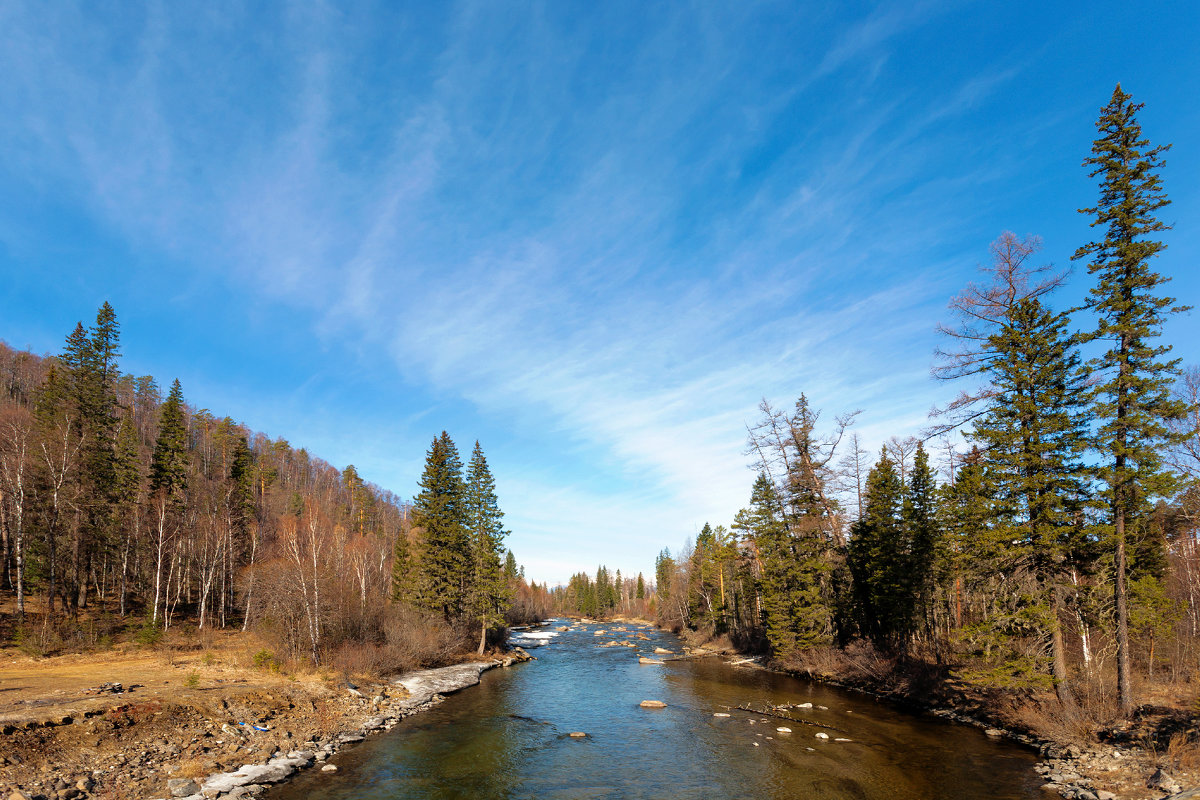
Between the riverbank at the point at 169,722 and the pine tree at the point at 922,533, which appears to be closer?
the riverbank at the point at 169,722

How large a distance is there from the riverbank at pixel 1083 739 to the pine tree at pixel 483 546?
1105 inches

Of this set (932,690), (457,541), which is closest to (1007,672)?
(932,690)

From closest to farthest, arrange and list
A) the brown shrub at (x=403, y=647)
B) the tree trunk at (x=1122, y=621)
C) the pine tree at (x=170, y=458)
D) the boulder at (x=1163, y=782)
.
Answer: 1. the boulder at (x=1163, y=782)
2. the tree trunk at (x=1122, y=621)
3. the brown shrub at (x=403, y=647)
4. the pine tree at (x=170, y=458)

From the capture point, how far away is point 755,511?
138 ft

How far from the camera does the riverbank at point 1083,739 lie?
13821 millimetres

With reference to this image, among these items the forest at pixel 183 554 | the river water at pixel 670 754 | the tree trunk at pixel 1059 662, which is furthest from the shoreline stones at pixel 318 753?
the tree trunk at pixel 1059 662

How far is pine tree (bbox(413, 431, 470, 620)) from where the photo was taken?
41.7m

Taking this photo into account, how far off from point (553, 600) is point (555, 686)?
145 meters

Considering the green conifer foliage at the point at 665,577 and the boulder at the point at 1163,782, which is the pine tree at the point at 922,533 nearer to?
the boulder at the point at 1163,782

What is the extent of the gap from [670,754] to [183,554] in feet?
156

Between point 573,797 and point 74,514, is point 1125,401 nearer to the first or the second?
point 573,797

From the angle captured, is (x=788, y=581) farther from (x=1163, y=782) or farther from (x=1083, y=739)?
(x=1163, y=782)

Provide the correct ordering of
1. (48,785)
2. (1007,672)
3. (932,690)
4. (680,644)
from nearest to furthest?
(48,785) → (1007,672) → (932,690) → (680,644)

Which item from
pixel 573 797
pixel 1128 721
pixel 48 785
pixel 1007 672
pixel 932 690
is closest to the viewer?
pixel 48 785
